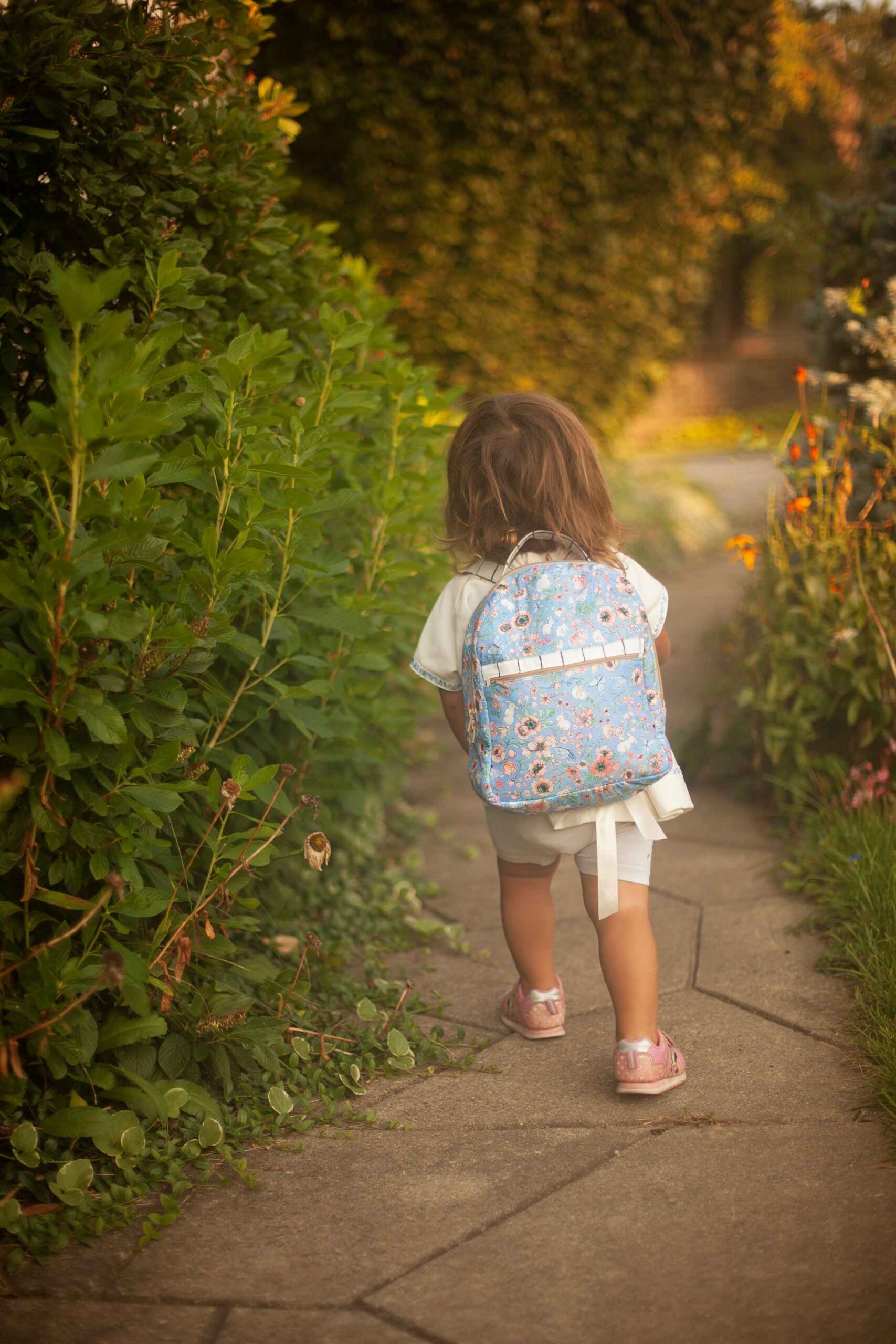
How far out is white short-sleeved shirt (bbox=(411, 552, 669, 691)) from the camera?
8.71 ft

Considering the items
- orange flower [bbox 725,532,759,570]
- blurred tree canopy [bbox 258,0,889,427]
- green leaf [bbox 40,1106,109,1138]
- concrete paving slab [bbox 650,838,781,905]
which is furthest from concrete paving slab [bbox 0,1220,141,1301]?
blurred tree canopy [bbox 258,0,889,427]

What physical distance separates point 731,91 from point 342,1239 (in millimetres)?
8048

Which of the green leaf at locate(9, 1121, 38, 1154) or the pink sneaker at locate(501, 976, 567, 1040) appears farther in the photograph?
the pink sneaker at locate(501, 976, 567, 1040)

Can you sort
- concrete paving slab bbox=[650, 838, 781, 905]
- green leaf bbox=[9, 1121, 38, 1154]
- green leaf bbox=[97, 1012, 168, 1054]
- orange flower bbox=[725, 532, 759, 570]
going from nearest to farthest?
1. green leaf bbox=[9, 1121, 38, 1154]
2. green leaf bbox=[97, 1012, 168, 1054]
3. concrete paving slab bbox=[650, 838, 781, 905]
4. orange flower bbox=[725, 532, 759, 570]

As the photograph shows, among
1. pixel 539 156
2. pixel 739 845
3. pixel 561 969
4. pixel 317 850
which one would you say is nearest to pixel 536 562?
pixel 317 850

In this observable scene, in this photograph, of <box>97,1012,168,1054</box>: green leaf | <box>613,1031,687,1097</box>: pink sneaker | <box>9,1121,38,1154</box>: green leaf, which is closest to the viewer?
<box>9,1121,38,1154</box>: green leaf

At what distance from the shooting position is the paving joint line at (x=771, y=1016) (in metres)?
2.72

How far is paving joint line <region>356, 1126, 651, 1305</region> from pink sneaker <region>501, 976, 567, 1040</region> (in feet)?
1.56

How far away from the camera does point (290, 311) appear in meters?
3.27

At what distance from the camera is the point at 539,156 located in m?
7.92

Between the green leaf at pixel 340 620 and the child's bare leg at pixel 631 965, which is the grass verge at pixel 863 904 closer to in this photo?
the child's bare leg at pixel 631 965

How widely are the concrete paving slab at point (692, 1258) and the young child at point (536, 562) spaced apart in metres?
0.34

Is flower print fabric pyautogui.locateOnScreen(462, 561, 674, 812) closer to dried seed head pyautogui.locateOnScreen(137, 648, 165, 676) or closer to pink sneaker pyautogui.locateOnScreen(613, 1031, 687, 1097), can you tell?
pink sneaker pyautogui.locateOnScreen(613, 1031, 687, 1097)

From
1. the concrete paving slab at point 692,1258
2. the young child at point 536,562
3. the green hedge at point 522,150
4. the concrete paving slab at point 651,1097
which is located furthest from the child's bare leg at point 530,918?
the green hedge at point 522,150
